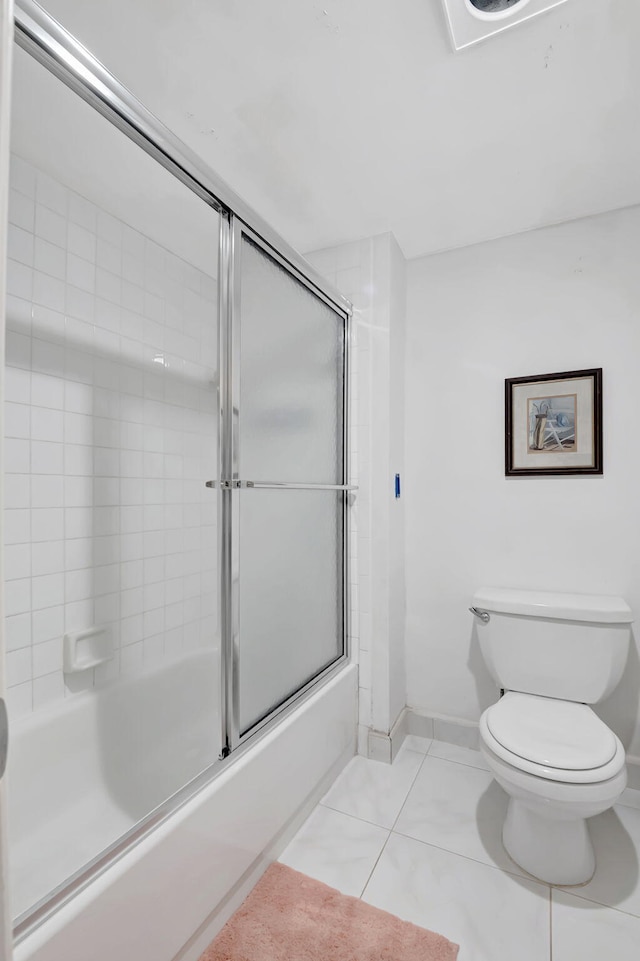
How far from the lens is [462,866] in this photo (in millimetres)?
1474

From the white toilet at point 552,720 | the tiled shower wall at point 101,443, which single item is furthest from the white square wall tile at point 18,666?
the white toilet at point 552,720

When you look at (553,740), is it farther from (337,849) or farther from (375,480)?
(375,480)

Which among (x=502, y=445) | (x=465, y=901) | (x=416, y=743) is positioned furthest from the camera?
(x=416, y=743)

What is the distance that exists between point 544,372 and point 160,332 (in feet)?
5.31

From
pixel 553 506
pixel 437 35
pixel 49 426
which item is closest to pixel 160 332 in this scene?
pixel 49 426

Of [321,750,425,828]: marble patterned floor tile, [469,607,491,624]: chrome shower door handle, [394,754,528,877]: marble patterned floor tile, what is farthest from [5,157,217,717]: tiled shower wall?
[469,607,491,624]: chrome shower door handle

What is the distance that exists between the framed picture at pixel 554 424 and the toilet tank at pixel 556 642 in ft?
1.69

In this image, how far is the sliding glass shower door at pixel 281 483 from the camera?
4.52 ft

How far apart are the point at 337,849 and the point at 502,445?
1.58m

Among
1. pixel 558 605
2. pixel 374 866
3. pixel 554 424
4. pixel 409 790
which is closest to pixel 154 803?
pixel 374 866

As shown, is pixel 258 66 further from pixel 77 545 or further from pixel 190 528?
pixel 190 528

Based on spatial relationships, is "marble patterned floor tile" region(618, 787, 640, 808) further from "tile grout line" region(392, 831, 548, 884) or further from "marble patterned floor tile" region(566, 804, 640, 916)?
"tile grout line" region(392, 831, 548, 884)

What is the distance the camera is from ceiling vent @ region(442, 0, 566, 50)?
3.51ft

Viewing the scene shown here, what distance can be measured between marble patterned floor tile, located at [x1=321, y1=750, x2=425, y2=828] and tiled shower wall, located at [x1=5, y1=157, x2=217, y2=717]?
0.85m
